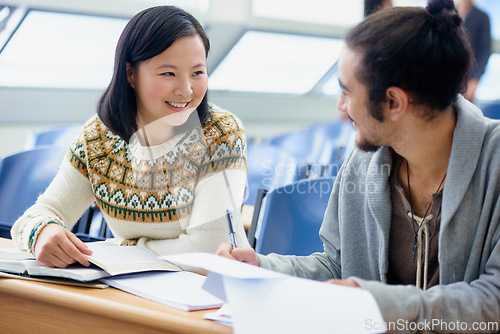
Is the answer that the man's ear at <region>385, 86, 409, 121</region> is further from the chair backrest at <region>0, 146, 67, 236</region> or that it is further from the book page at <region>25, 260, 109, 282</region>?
the chair backrest at <region>0, 146, 67, 236</region>

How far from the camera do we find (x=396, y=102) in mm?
1019

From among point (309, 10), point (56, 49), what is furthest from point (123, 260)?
point (309, 10)

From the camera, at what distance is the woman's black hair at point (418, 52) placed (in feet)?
3.16

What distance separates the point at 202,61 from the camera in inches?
58.4

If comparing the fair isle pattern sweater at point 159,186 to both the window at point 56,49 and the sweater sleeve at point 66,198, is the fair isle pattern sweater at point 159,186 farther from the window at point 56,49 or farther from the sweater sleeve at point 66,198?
the window at point 56,49

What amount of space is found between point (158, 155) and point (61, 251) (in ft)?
1.50

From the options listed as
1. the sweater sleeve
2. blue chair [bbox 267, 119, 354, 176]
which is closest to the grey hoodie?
the sweater sleeve

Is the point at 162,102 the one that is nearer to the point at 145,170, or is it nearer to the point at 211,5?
the point at 145,170

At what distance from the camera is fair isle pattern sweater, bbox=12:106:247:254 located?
56.7 inches

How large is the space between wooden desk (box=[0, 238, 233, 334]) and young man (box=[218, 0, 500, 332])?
0.18 meters

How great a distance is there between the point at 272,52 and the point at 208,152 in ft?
11.8

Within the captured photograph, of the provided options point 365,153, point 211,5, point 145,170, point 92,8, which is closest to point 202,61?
point 145,170

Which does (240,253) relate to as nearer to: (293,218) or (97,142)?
(293,218)

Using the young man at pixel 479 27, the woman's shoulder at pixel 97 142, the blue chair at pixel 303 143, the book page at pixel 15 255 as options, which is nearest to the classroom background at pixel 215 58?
the young man at pixel 479 27
